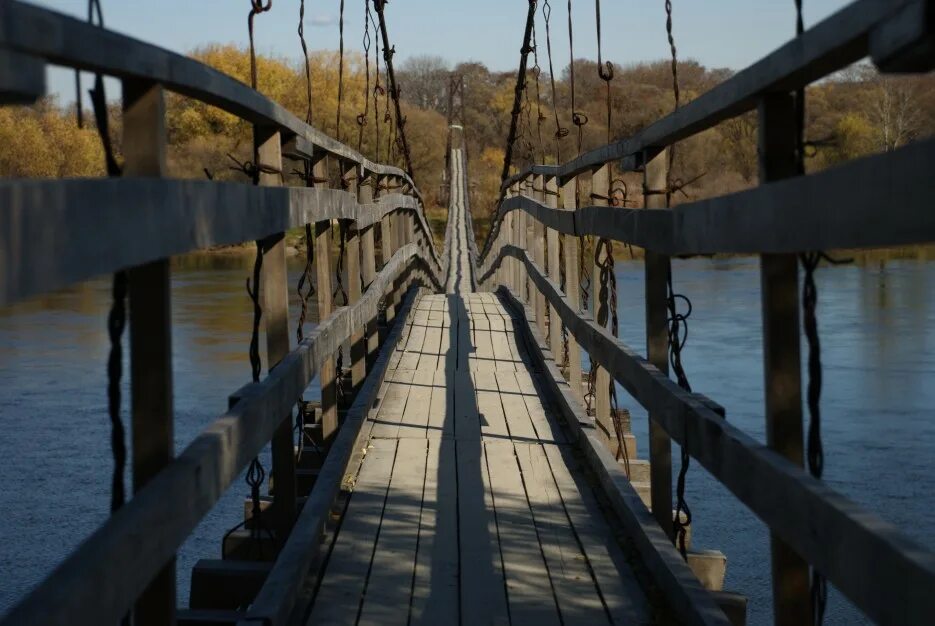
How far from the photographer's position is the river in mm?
8852

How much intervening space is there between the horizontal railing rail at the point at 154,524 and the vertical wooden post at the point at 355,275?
2612 mm

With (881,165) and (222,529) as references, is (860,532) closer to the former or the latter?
(881,165)

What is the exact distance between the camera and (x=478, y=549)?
2.96 metres

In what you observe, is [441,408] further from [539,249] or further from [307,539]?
[539,249]

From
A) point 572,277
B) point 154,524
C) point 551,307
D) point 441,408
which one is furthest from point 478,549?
point 551,307

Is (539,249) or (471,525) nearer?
(471,525)

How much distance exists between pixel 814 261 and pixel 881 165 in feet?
1.96

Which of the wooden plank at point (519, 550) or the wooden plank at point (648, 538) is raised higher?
the wooden plank at point (648, 538)

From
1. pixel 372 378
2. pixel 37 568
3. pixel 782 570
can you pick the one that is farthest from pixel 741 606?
pixel 37 568

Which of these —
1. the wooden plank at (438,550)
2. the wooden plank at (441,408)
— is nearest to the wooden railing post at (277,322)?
the wooden plank at (438,550)

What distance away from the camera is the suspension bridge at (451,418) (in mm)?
1200

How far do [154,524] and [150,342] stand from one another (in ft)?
1.05

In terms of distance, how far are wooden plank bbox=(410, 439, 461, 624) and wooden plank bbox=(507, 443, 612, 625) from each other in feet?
0.53

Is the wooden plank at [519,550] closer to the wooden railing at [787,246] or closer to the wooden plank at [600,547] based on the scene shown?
the wooden plank at [600,547]
